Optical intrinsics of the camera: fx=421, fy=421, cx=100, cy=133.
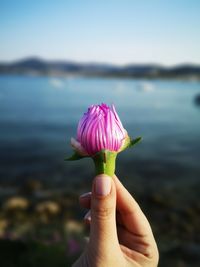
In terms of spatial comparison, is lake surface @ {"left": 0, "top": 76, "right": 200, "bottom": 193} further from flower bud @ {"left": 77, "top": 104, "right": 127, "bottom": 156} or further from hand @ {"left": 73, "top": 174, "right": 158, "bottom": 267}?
flower bud @ {"left": 77, "top": 104, "right": 127, "bottom": 156}

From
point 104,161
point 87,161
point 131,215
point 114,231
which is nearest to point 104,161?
point 104,161

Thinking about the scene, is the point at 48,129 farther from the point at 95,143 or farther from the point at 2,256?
the point at 95,143

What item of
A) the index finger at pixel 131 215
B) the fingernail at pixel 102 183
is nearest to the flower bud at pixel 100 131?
the fingernail at pixel 102 183

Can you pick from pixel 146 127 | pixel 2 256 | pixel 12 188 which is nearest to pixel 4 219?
pixel 12 188

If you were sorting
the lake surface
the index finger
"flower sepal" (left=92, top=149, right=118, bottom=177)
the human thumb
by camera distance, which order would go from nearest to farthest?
1. "flower sepal" (left=92, top=149, right=118, bottom=177)
2. the human thumb
3. the index finger
4. the lake surface

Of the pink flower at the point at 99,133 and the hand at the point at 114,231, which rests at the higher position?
the pink flower at the point at 99,133

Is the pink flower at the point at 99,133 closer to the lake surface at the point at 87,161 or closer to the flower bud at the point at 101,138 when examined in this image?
the flower bud at the point at 101,138

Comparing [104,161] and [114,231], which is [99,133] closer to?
[104,161]

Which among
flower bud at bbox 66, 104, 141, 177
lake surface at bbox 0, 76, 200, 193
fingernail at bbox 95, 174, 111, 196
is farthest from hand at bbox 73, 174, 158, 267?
lake surface at bbox 0, 76, 200, 193
